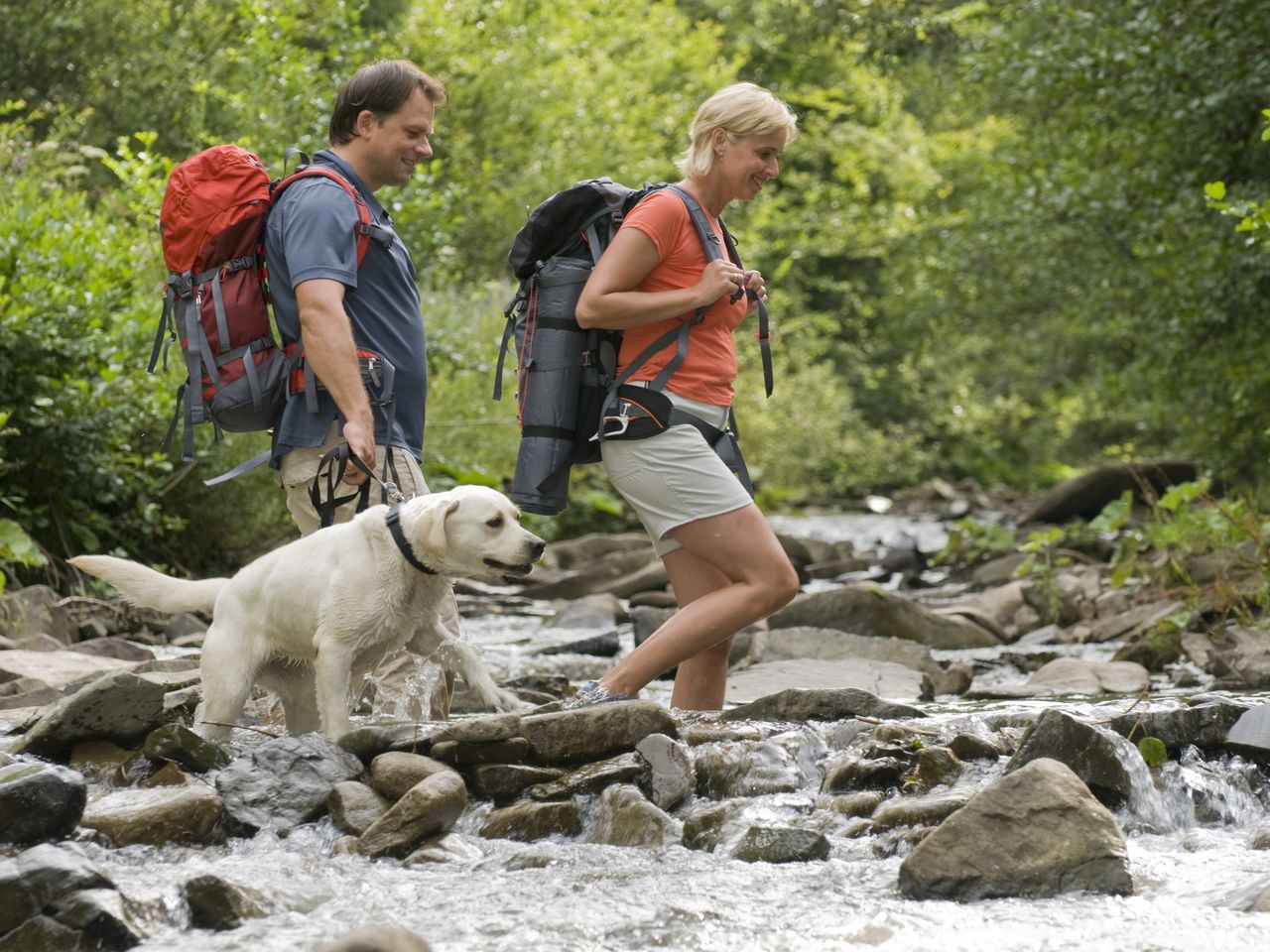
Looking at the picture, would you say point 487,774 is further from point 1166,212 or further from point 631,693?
point 1166,212

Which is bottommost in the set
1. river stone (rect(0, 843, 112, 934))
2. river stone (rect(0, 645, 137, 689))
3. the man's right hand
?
river stone (rect(0, 645, 137, 689))

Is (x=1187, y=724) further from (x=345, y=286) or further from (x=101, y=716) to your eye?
(x=101, y=716)

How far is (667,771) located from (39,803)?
199 cm

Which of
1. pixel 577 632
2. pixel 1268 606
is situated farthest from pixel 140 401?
pixel 1268 606

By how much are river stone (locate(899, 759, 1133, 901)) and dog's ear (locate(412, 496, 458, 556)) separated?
178 centimetres

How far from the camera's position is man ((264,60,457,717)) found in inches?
191

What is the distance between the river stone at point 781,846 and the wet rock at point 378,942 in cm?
149

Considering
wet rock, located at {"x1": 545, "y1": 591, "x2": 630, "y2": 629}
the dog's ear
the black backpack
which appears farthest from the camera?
wet rock, located at {"x1": 545, "y1": 591, "x2": 630, "y2": 629}

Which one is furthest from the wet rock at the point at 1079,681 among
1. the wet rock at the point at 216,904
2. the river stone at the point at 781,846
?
the wet rock at the point at 216,904

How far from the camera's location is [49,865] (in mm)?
3881

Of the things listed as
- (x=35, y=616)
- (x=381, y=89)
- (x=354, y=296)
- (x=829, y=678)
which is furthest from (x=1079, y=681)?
(x=35, y=616)

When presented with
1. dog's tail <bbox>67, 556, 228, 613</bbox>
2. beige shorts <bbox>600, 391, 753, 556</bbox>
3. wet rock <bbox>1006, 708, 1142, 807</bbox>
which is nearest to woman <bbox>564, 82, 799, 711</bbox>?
beige shorts <bbox>600, 391, 753, 556</bbox>

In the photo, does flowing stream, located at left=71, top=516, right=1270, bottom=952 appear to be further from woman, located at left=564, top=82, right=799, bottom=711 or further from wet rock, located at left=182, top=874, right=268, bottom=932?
woman, located at left=564, top=82, right=799, bottom=711

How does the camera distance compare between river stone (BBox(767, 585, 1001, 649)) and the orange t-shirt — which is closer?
the orange t-shirt
